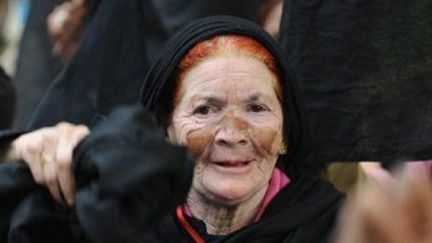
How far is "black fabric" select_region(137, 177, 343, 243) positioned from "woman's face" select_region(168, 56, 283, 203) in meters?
0.09

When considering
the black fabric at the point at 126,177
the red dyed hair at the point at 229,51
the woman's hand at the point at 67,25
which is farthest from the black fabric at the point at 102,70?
the black fabric at the point at 126,177

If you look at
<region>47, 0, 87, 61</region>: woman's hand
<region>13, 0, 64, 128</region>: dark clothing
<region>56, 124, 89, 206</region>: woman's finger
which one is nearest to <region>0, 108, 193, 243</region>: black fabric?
<region>56, 124, 89, 206</region>: woman's finger

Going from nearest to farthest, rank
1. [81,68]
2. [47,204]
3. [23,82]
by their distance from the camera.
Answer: [47,204] → [81,68] → [23,82]

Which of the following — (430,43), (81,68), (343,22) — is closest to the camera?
(430,43)

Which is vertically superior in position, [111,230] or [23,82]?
[23,82]

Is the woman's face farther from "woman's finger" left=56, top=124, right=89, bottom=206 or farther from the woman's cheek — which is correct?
"woman's finger" left=56, top=124, right=89, bottom=206

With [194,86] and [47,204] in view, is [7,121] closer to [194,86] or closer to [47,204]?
[194,86]

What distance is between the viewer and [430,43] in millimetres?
2654

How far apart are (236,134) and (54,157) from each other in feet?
3.65

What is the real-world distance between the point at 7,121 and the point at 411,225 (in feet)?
6.31

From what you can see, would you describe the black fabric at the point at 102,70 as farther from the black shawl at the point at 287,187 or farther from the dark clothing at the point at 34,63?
the dark clothing at the point at 34,63

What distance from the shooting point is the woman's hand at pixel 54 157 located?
1.70 m

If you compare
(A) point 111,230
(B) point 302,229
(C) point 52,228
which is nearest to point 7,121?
(B) point 302,229

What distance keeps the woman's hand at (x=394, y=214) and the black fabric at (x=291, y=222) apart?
65.0 inches
